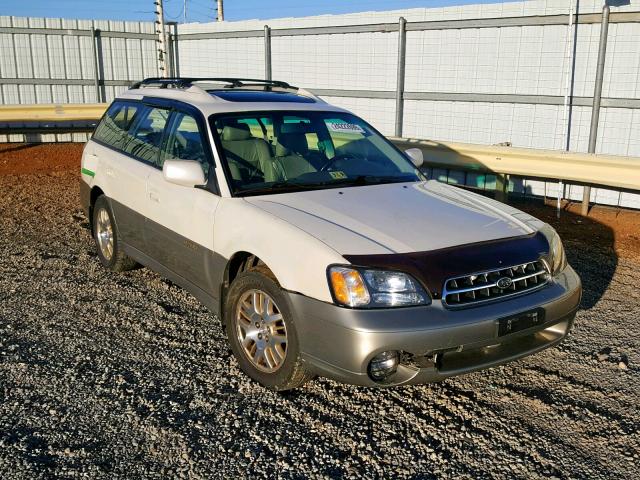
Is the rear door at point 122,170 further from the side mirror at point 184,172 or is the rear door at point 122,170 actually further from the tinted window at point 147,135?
the side mirror at point 184,172

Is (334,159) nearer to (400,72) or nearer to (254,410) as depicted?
(254,410)

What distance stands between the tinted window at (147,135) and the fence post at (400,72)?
6.28 meters

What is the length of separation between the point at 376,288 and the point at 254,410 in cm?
107

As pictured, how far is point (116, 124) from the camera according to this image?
21.2ft

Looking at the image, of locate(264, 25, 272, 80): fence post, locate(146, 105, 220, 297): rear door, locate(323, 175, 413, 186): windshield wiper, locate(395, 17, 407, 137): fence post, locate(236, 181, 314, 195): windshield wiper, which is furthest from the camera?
locate(264, 25, 272, 80): fence post

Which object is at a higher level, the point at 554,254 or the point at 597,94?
the point at 597,94

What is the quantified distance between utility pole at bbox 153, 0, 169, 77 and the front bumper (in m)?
13.2

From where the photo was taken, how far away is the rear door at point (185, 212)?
464 centimetres

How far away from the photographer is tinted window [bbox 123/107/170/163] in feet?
18.1

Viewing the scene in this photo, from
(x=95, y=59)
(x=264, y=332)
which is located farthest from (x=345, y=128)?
(x=95, y=59)

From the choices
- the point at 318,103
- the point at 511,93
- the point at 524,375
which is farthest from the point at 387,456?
the point at 511,93

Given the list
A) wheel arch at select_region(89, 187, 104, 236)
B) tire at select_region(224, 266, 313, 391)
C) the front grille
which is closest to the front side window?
tire at select_region(224, 266, 313, 391)

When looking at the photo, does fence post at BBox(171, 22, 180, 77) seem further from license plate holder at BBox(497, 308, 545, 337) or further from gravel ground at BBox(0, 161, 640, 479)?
license plate holder at BBox(497, 308, 545, 337)

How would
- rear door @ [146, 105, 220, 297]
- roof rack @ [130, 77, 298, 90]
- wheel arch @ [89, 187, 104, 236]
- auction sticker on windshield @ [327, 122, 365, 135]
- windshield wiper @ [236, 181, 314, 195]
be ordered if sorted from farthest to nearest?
wheel arch @ [89, 187, 104, 236], roof rack @ [130, 77, 298, 90], auction sticker on windshield @ [327, 122, 365, 135], rear door @ [146, 105, 220, 297], windshield wiper @ [236, 181, 314, 195]
